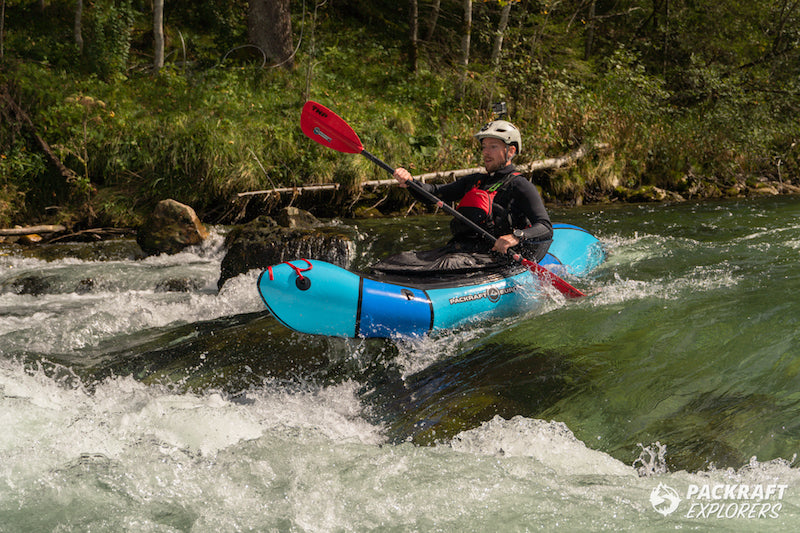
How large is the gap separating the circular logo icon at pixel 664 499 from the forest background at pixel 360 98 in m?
6.37

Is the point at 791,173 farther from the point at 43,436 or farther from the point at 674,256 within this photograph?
the point at 43,436

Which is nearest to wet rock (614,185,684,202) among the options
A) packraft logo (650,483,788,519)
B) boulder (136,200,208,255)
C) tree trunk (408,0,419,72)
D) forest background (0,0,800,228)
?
forest background (0,0,800,228)

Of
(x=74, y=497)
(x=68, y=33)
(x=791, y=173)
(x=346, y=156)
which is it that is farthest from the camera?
(x=791, y=173)

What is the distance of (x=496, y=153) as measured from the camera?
4.50 metres

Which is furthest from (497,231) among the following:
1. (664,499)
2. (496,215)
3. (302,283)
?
(664,499)

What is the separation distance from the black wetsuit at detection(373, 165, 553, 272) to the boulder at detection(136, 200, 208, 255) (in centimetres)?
314

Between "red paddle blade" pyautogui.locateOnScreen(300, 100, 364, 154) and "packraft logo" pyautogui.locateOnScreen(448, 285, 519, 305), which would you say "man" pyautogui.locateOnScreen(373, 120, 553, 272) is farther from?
"red paddle blade" pyautogui.locateOnScreen(300, 100, 364, 154)

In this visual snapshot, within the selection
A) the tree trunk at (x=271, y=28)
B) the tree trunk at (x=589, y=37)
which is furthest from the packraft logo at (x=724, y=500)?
the tree trunk at (x=589, y=37)

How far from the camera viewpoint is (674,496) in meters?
2.20

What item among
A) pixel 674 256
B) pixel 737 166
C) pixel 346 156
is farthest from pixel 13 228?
pixel 737 166

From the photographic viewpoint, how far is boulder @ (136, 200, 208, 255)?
6.52m

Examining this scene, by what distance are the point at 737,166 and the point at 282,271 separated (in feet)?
33.9

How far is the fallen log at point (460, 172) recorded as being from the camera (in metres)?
7.93

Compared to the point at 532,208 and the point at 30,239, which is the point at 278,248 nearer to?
the point at 532,208
